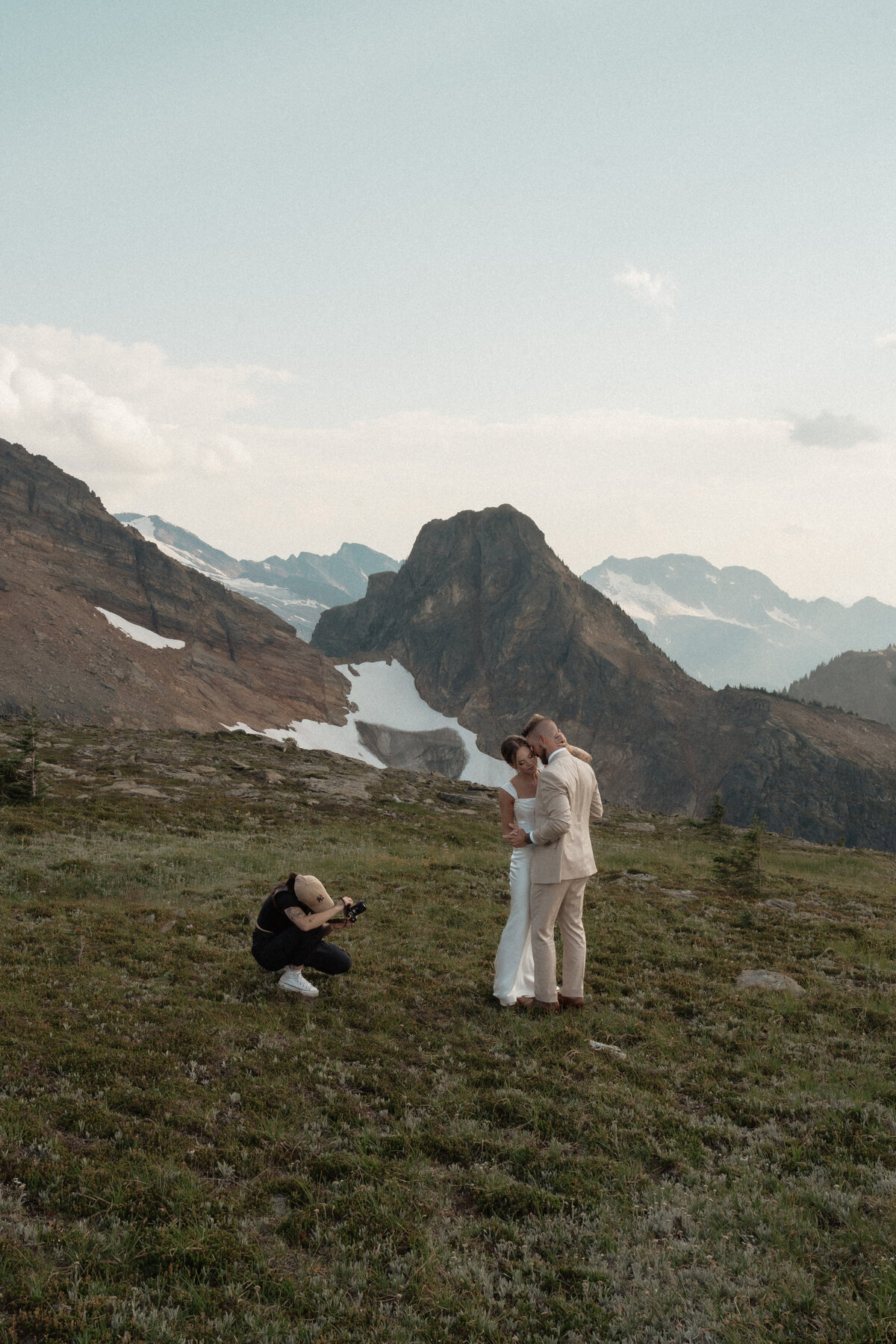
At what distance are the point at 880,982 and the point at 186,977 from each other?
1358cm

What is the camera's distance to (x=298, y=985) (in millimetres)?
11781

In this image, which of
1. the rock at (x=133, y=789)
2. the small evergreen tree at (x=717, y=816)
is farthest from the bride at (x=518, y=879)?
the small evergreen tree at (x=717, y=816)

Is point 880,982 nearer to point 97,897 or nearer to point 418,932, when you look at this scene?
point 418,932

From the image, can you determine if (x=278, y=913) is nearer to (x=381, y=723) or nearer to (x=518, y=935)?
(x=518, y=935)

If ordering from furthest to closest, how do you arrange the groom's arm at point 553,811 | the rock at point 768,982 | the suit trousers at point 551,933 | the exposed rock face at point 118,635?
1. the exposed rock face at point 118,635
2. the rock at point 768,982
3. the suit trousers at point 551,933
4. the groom's arm at point 553,811

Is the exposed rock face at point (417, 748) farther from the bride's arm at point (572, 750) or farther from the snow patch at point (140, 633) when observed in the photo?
the bride's arm at point (572, 750)

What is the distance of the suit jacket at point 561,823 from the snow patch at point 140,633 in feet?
430

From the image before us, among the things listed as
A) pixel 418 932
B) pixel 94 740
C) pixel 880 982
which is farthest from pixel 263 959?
pixel 94 740

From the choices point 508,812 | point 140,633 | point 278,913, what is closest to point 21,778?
point 278,913

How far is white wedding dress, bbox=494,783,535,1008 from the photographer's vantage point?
471 inches

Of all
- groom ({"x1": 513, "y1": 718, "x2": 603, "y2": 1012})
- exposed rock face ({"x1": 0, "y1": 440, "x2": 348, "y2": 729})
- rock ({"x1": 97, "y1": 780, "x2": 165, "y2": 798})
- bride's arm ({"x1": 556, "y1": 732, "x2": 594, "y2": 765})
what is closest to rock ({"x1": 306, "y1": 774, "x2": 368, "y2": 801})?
rock ({"x1": 97, "y1": 780, "x2": 165, "y2": 798})

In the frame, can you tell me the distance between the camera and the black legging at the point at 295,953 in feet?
38.8

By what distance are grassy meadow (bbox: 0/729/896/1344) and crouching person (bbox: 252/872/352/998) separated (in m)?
0.42

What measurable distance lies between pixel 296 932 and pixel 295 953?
0.39 meters
